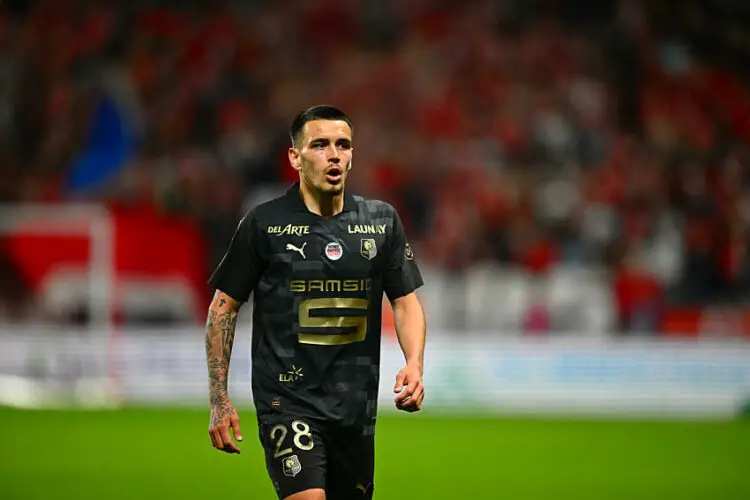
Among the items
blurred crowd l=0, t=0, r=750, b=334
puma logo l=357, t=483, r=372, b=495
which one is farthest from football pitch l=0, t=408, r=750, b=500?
puma logo l=357, t=483, r=372, b=495

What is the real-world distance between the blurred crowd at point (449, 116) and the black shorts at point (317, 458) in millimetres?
12372

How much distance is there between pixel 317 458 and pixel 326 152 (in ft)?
4.12

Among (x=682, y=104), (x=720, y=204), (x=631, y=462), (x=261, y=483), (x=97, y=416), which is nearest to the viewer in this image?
(x=261, y=483)

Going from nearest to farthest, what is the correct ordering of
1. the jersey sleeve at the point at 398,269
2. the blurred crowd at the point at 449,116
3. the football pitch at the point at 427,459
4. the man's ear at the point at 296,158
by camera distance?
1. the man's ear at the point at 296,158
2. the jersey sleeve at the point at 398,269
3. the football pitch at the point at 427,459
4. the blurred crowd at the point at 449,116

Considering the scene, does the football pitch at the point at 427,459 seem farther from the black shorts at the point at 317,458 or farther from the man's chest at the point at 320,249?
the man's chest at the point at 320,249

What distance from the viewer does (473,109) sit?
20969 mm

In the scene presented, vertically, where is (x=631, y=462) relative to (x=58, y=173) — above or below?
below

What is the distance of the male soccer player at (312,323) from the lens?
200 inches

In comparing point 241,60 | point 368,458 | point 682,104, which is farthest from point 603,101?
point 368,458

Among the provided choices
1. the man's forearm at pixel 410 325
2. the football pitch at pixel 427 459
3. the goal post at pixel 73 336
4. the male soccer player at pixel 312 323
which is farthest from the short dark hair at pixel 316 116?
the goal post at pixel 73 336

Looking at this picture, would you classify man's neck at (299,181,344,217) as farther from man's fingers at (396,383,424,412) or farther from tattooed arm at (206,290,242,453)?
man's fingers at (396,383,424,412)

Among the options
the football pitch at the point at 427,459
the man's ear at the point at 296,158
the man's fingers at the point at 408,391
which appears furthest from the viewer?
the football pitch at the point at 427,459

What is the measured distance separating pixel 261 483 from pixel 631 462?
357 cm

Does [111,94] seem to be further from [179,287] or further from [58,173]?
[179,287]
